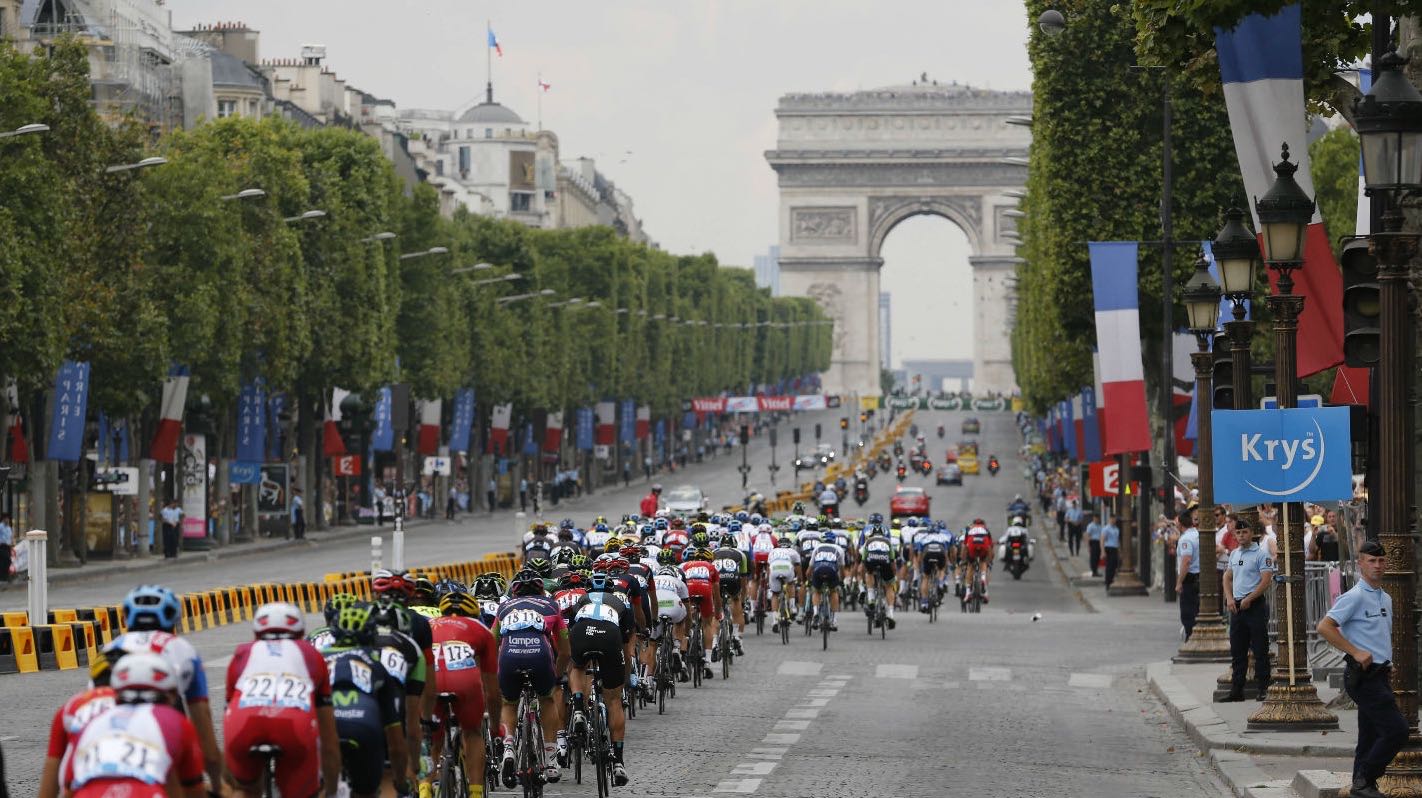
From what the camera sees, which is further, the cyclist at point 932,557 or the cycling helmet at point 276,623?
the cyclist at point 932,557

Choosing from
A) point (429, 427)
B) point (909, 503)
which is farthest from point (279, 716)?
point (909, 503)

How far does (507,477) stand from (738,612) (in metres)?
78.6

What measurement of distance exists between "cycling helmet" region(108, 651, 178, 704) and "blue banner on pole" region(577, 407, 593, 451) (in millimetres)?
104803

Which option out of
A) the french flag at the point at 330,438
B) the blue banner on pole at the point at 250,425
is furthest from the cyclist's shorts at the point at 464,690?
the french flag at the point at 330,438

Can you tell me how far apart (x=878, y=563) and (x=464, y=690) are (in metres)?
20.9

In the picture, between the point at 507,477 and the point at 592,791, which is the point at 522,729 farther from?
the point at 507,477

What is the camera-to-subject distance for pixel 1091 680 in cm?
3023

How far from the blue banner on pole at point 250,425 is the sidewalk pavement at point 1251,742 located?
4142 centimetres

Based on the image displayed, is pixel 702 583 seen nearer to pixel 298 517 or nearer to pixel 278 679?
pixel 278 679

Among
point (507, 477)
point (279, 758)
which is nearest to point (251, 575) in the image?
point (279, 758)

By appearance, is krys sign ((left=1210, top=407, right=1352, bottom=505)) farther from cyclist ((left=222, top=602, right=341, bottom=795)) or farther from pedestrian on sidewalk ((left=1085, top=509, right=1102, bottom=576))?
pedestrian on sidewalk ((left=1085, top=509, right=1102, bottom=576))

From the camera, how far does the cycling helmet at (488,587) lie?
18.4 meters

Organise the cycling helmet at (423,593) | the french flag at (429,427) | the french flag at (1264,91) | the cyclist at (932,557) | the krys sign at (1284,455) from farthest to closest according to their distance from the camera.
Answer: the french flag at (429,427) → the cyclist at (932,557) → the french flag at (1264,91) → the krys sign at (1284,455) → the cycling helmet at (423,593)

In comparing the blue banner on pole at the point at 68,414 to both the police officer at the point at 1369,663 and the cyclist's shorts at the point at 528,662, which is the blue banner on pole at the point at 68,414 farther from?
the police officer at the point at 1369,663
